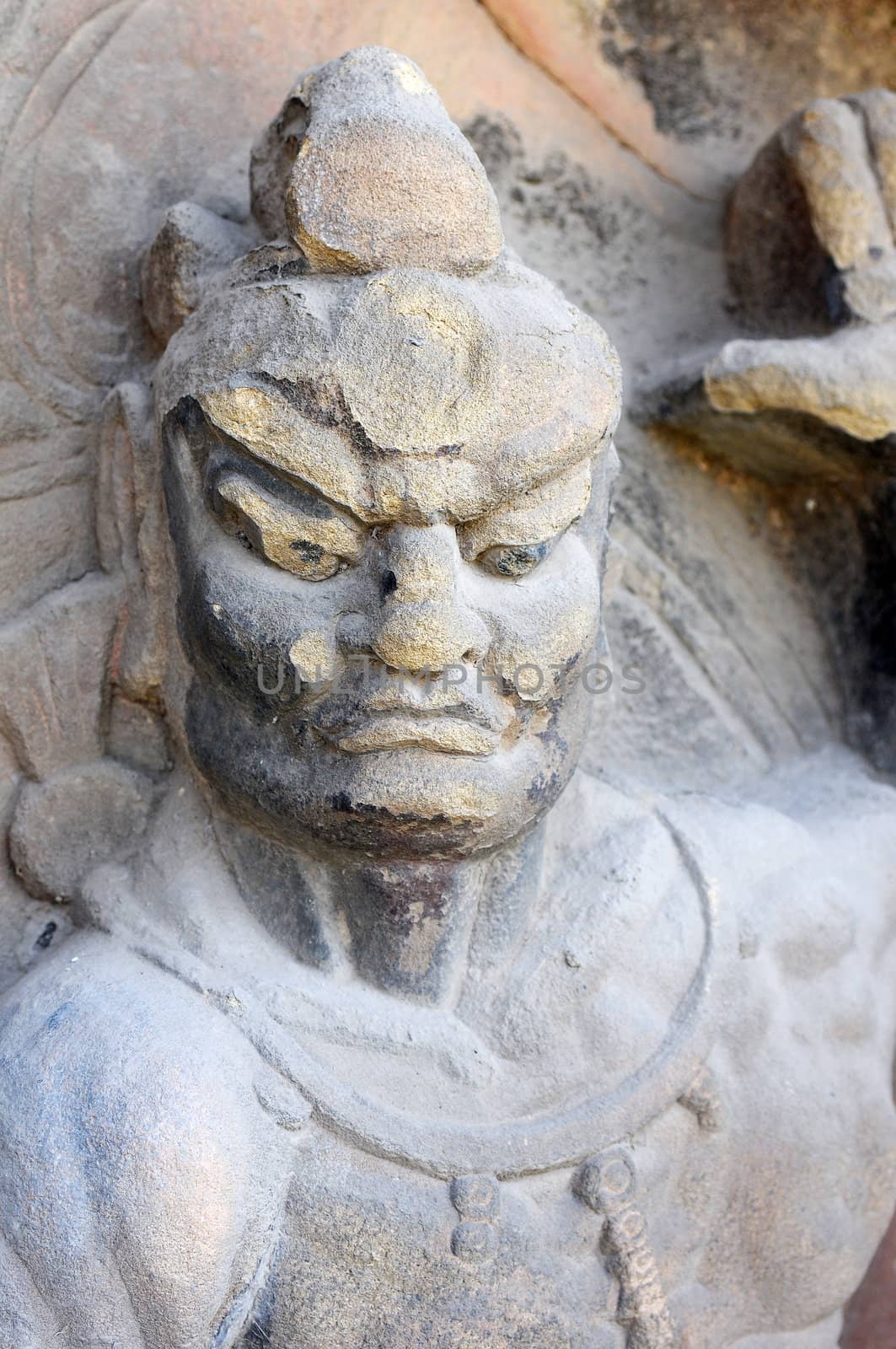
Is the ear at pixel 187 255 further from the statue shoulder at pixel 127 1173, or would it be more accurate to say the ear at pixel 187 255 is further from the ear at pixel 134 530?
the statue shoulder at pixel 127 1173

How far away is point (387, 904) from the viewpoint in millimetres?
1258

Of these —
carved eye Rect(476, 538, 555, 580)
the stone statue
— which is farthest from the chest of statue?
carved eye Rect(476, 538, 555, 580)

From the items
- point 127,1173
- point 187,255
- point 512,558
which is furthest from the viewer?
point 187,255

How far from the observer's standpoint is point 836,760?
174 centimetres

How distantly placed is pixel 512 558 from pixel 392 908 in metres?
0.34

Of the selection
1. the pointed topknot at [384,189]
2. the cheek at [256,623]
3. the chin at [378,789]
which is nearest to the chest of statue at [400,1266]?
the chin at [378,789]

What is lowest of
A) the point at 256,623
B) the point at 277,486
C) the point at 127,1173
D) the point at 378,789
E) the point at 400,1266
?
the point at 400,1266

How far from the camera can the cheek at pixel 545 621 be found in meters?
1.19

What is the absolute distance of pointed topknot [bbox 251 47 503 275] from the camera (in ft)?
3.83

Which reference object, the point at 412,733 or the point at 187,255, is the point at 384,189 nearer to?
the point at 187,255

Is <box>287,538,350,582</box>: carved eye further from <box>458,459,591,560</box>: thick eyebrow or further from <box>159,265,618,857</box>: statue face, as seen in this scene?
<box>458,459,591,560</box>: thick eyebrow

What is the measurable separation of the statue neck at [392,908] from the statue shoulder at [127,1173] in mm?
159

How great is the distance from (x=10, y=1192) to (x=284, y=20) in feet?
4.38

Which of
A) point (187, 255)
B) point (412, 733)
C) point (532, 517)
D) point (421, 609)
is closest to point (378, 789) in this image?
point (412, 733)
